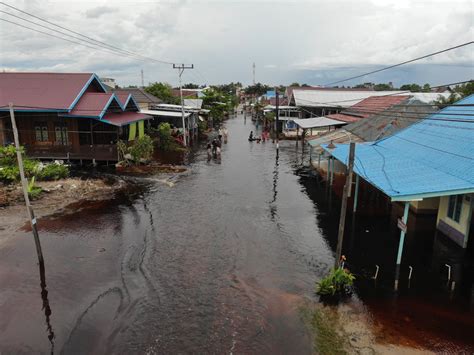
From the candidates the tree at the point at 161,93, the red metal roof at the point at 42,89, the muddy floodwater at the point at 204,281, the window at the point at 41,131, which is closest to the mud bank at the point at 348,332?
the muddy floodwater at the point at 204,281

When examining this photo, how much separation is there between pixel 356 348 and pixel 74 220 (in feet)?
47.7

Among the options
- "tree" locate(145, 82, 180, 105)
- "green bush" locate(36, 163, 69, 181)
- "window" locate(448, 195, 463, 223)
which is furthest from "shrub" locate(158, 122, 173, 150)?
"window" locate(448, 195, 463, 223)

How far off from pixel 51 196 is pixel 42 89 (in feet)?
43.0

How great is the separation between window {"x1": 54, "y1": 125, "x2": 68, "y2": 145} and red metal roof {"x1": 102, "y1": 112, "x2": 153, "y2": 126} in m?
3.62

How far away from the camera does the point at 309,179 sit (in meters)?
28.7

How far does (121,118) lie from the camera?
106 ft

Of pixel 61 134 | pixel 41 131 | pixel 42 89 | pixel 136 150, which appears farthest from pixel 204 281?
pixel 42 89

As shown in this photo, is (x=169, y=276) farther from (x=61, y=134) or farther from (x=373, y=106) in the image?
(x=373, y=106)

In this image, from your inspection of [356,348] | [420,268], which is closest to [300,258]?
[420,268]

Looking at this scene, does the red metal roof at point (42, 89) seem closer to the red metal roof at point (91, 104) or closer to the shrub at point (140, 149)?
the red metal roof at point (91, 104)

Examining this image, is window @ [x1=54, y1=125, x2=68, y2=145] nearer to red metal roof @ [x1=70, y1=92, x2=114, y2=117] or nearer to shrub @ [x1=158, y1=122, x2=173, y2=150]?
red metal roof @ [x1=70, y1=92, x2=114, y2=117]

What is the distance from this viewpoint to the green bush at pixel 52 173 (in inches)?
961

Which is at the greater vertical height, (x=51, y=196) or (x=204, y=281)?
(x=51, y=196)

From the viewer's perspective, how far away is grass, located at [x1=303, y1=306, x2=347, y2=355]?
962cm
